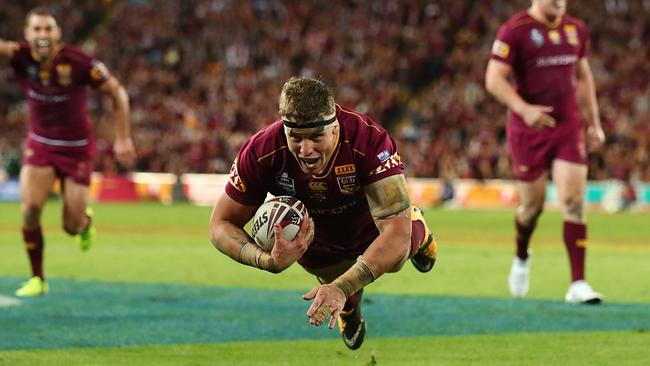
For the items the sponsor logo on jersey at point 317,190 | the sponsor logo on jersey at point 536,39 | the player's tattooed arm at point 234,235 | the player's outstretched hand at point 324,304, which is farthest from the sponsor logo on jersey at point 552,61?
the player's outstretched hand at point 324,304

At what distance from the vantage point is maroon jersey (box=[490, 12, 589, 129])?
405 inches

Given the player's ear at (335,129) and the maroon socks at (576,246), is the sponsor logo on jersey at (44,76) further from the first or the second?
the player's ear at (335,129)

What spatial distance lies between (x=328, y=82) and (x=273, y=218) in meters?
30.6

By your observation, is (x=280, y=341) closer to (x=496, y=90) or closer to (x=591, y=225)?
(x=496, y=90)

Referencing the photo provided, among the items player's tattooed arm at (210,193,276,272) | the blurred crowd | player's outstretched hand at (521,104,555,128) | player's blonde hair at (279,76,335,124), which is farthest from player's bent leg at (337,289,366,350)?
the blurred crowd

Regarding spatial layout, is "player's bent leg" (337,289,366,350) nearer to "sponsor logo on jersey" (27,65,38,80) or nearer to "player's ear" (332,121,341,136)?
"player's ear" (332,121,341,136)

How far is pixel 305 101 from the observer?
18.8ft

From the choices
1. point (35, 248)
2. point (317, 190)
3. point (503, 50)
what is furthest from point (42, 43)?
point (317, 190)

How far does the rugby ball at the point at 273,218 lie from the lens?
19.6 feet

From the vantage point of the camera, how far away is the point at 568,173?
1012 cm

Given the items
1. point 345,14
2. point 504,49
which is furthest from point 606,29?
point 504,49

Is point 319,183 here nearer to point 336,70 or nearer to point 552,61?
point 552,61

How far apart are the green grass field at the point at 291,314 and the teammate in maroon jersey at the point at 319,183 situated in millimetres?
1107

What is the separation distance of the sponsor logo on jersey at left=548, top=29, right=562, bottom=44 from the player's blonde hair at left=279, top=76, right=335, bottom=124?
4959 mm
